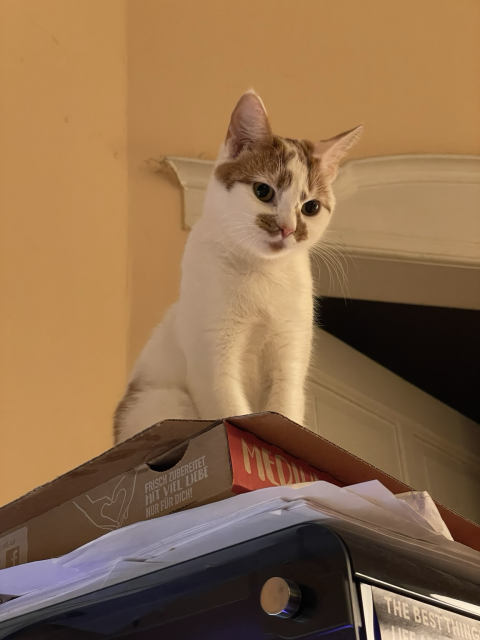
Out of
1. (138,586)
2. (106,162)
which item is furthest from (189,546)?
(106,162)

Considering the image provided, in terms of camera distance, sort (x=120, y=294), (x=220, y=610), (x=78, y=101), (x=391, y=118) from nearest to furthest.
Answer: (x=220, y=610), (x=120, y=294), (x=78, y=101), (x=391, y=118)

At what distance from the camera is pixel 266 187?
0.91 m

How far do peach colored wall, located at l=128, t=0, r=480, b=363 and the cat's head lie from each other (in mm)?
605

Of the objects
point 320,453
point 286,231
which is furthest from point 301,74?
point 320,453

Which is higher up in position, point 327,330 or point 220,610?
point 327,330

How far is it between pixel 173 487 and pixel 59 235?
0.99 metres

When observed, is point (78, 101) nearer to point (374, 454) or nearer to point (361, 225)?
point (361, 225)

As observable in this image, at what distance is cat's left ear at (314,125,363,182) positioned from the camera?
39.3 inches

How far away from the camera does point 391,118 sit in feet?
5.84

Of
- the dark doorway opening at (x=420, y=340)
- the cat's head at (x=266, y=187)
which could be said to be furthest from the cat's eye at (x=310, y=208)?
the dark doorway opening at (x=420, y=340)

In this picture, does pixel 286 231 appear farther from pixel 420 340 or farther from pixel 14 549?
pixel 420 340

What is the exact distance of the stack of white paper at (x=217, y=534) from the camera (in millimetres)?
442

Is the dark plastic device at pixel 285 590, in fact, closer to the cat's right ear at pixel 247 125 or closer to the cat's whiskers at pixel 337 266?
the cat's right ear at pixel 247 125

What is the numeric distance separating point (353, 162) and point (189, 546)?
1358 millimetres
